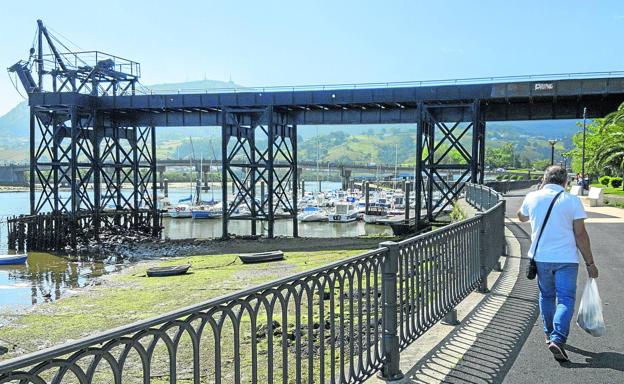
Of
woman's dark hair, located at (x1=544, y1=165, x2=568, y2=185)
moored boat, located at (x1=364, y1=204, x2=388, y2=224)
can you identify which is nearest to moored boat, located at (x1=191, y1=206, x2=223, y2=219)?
moored boat, located at (x1=364, y1=204, x2=388, y2=224)

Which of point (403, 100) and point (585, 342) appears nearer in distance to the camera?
point (585, 342)

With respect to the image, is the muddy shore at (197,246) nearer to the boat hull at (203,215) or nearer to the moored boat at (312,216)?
the moored boat at (312,216)

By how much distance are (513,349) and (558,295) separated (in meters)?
0.84

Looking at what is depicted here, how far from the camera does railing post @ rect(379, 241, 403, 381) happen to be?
5.09 meters

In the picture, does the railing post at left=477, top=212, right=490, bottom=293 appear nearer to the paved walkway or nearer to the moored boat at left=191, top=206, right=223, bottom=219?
the paved walkway

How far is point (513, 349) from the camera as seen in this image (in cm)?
609

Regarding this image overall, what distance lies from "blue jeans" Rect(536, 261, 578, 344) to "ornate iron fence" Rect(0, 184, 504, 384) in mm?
1191

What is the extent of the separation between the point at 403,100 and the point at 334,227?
29677 mm

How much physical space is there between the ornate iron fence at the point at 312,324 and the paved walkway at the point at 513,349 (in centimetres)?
31

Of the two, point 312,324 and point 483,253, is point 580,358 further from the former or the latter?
point 312,324

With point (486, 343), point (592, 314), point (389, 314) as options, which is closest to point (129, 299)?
point (486, 343)

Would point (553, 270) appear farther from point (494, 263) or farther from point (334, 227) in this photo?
point (334, 227)

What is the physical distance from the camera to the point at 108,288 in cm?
1944

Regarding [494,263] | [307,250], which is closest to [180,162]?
[307,250]
